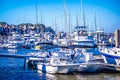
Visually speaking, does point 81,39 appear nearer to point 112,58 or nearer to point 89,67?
point 112,58

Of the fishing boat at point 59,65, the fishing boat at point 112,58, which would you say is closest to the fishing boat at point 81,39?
the fishing boat at point 112,58

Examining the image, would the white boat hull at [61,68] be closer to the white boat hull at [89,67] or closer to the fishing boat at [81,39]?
the white boat hull at [89,67]

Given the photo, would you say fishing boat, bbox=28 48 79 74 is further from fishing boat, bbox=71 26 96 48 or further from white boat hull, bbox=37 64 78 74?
fishing boat, bbox=71 26 96 48

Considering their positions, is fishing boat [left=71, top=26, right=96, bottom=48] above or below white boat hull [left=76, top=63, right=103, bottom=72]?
above

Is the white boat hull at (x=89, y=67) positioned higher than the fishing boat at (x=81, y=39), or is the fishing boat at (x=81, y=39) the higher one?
the fishing boat at (x=81, y=39)

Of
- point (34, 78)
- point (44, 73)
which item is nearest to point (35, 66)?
point (44, 73)

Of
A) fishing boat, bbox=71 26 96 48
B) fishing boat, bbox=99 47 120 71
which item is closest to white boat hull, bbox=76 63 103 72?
fishing boat, bbox=99 47 120 71

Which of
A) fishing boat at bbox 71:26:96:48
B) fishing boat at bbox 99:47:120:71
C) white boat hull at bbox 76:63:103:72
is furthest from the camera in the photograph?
fishing boat at bbox 71:26:96:48

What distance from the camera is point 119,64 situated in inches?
1282

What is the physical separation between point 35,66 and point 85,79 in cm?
904

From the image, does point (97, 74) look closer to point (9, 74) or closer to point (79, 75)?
point (79, 75)

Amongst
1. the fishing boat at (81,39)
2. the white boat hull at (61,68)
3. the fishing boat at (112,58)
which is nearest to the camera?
the white boat hull at (61,68)

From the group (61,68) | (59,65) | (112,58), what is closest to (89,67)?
(61,68)

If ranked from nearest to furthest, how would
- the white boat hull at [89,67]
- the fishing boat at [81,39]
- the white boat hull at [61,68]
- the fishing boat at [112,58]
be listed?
the white boat hull at [61,68] → the white boat hull at [89,67] → the fishing boat at [112,58] → the fishing boat at [81,39]
